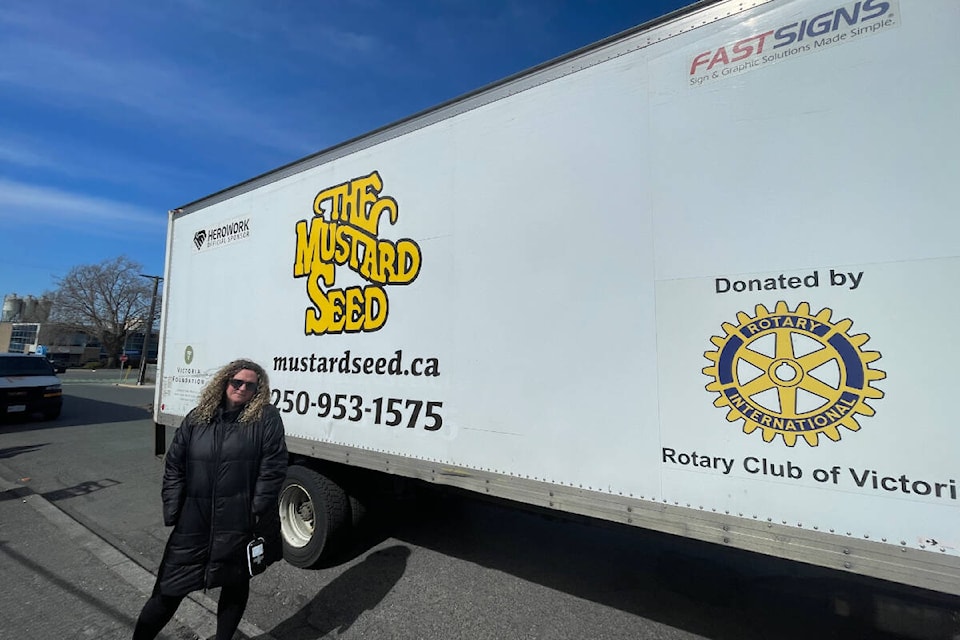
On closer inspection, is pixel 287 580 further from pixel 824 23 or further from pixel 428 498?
pixel 824 23

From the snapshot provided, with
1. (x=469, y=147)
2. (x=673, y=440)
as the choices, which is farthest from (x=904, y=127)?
(x=469, y=147)

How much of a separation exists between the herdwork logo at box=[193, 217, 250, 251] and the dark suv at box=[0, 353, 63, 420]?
398 inches

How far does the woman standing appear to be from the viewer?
→ 99.8 inches

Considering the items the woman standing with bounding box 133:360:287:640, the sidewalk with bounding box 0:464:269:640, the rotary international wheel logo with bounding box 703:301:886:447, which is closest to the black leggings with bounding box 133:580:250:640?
the woman standing with bounding box 133:360:287:640

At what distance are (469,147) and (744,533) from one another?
8.88 feet

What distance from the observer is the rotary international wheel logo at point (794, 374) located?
6.26 feet

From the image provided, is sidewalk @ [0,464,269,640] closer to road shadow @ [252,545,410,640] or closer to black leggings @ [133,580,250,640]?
road shadow @ [252,545,410,640]

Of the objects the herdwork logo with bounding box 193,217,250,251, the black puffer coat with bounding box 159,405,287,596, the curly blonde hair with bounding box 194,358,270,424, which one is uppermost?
the herdwork logo with bounding box 193,217,250,251

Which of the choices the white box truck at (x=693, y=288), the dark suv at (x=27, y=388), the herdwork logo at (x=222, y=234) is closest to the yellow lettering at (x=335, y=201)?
the white box truck at (x=693, y=288)

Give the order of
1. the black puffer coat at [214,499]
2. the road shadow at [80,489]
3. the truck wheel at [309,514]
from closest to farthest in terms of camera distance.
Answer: the black puffer coat at [214,499]
the truck wheel at [309,514]
the road shadow at [80,489]

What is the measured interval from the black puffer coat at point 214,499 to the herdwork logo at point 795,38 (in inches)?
120

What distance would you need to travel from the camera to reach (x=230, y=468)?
257cm

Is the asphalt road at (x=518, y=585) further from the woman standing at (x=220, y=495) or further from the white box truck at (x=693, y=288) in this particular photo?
the white box truck at (x=693, y=288)

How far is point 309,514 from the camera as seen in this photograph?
423 centimetres
